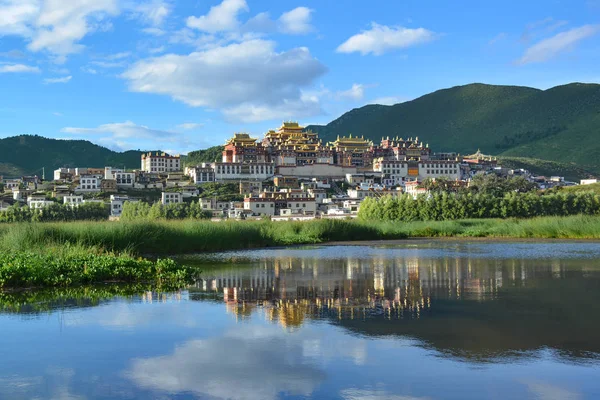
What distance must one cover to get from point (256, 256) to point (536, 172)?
135 meters

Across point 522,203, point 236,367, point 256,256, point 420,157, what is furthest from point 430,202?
point 420,157

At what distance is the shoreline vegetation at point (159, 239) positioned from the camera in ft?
48.1

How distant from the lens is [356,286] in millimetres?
14523

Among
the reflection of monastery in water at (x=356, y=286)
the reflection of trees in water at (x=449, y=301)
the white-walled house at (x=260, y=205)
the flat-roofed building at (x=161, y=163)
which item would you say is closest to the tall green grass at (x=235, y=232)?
the reflection of monastery in water at (x=356, y=286)

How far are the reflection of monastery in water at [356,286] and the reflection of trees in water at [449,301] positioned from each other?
0.8 inches

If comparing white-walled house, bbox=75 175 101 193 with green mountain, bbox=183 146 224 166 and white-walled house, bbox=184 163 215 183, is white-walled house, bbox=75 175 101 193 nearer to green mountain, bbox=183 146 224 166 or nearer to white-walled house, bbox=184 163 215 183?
white-walled house, bbox=184 163 215 183

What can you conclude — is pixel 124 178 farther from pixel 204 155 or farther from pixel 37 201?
pixel 204 155

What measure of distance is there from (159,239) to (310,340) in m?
16.3

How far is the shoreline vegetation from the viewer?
14.7 metres

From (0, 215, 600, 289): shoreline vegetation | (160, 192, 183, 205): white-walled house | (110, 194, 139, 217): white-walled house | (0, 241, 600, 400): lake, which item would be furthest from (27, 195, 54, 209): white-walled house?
(0, 241, 600, 400): lake

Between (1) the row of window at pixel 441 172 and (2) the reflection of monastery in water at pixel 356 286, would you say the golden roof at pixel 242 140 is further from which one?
(2) the reflection of monastery in water at pixel 356 286

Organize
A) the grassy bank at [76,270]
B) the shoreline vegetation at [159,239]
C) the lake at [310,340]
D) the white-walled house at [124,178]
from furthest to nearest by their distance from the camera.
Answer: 1. the white-walled house at [124,178]
2. the shoreline vegetation at [159,239]
3. the grassy bank at [76,270]
4. the lake at [310,340]

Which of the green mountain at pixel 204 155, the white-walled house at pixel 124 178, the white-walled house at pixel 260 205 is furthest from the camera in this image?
the green mountain at pixel 204 155

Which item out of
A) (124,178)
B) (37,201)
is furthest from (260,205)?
(124,178)
